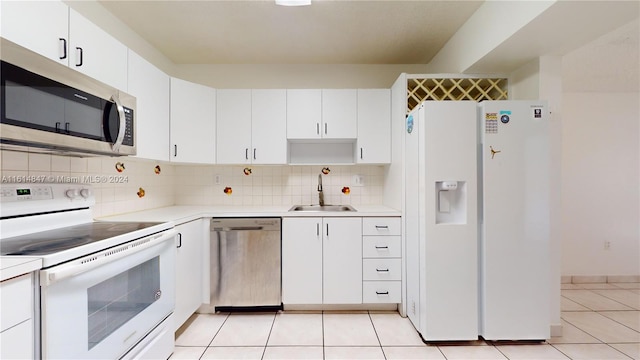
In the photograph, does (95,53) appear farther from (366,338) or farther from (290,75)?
(366,338)

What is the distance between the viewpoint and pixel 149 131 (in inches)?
77.7

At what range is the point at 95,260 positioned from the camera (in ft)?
3.74

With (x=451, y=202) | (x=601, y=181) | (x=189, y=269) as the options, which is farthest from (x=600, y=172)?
(x=189, y=269)

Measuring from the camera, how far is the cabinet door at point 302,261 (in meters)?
2.33

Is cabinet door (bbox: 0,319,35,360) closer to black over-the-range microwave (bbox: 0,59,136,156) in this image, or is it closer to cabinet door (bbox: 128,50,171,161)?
black over-the-range microwave (bbox: 0,59,136,156)

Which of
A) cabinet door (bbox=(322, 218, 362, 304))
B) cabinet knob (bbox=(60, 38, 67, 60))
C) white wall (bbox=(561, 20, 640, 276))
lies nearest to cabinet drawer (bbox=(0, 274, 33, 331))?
cabinet knob (bbox=(60, 38, 67, 60))

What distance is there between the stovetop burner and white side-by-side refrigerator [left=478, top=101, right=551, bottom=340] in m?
2.19

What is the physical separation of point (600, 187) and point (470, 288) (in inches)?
104

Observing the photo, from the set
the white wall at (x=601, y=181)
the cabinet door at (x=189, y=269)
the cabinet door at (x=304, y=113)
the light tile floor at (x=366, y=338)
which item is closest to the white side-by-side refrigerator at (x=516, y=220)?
the light tile floor at (x=366, y=338)

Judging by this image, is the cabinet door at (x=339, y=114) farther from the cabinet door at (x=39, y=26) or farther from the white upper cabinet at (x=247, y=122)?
the cabinet door at (x=39, y=26)

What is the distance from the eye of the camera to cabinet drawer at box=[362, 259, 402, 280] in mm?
2332

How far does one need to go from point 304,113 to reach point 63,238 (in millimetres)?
1923

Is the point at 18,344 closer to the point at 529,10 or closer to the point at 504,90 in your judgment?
the point at 529,10

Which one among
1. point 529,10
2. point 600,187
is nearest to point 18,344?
point 529,10
